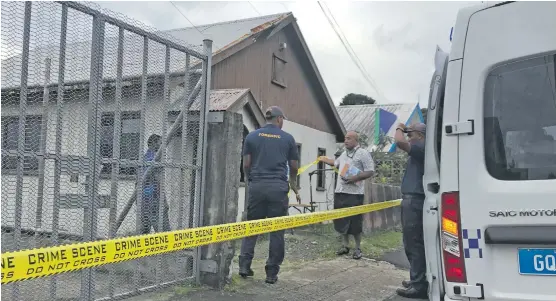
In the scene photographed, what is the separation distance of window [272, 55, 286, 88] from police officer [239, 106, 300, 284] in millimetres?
8760

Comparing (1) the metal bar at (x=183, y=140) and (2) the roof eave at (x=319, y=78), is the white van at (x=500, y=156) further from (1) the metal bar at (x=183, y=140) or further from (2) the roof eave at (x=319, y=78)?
(2) the roof eave at (x=319, y=78)

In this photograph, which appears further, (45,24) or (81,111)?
(81,111)

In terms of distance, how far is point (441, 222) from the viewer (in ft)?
9.56

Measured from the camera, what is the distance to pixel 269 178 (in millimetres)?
5094

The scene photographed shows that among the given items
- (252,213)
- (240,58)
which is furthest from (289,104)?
(252,213)

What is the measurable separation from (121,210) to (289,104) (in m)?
11.0

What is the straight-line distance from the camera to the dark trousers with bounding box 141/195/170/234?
4.21 m

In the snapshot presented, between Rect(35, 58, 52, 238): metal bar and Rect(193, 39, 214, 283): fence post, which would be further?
Rect(193, 39, 214, 283): fence post

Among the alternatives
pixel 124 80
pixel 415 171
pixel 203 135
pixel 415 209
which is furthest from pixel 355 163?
pixel 124 80

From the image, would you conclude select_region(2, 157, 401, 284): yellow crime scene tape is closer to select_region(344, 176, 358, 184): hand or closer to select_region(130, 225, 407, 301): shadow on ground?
select_region(130, 225, 407, 301): shadow on ground

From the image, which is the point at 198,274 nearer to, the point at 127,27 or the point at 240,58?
the point at 127,27

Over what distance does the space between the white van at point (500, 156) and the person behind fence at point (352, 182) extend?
4.11m

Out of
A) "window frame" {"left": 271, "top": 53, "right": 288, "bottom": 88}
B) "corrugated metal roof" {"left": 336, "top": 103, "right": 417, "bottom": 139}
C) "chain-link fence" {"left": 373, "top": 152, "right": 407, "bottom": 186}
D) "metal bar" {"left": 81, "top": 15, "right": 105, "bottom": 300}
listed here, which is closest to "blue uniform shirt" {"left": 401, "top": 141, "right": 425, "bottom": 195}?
"metal bar" {"left": 81, "top": 15, "right": 105, "bottom": 300}

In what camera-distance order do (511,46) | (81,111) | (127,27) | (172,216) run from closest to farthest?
(511,46), (81,111), (127,27), (172,216)
